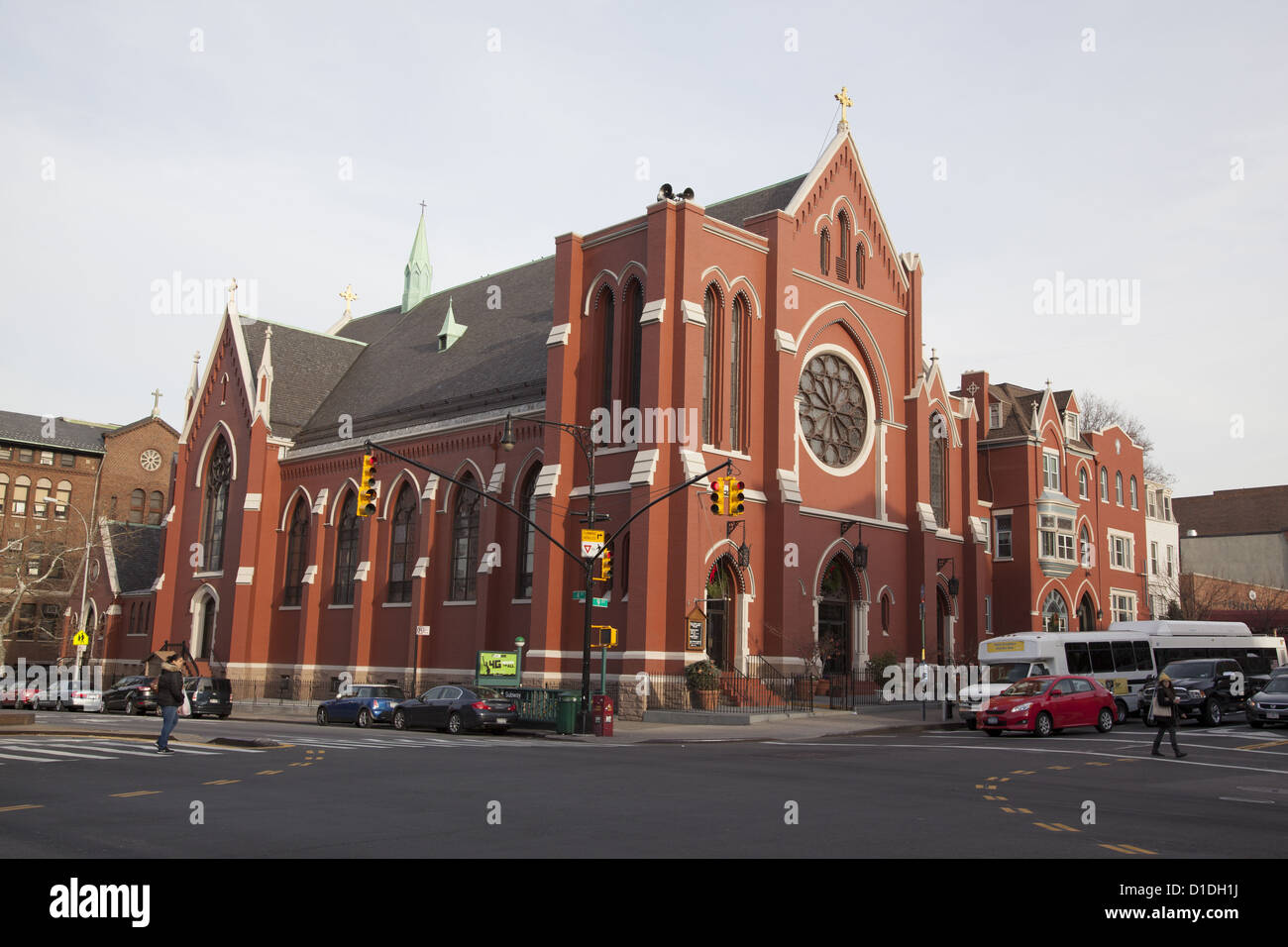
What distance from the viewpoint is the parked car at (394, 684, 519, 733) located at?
97.2 feet

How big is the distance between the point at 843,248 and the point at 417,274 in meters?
29.4

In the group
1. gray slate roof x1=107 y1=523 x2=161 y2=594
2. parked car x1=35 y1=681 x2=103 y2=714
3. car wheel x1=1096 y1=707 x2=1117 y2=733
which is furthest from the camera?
gray slate roof x1=107 y1=523 x2=161 y2=594

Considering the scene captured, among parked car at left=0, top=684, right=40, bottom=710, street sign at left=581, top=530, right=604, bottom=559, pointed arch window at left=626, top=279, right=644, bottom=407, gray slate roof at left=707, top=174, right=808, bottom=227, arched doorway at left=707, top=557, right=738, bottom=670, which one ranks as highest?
gray slate roof at left=707, top=174, right=808, bottom=227

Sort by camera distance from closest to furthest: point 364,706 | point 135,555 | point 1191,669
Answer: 1. point 1191,669
2. point 364,706
3. point 135,555

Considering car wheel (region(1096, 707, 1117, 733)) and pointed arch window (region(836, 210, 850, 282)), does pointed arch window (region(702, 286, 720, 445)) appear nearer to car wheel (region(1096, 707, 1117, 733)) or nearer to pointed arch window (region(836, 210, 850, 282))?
pointed arch window (region(836, 210, 850, 282))

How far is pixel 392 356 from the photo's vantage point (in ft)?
180

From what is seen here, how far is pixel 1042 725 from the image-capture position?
27844 millimetres

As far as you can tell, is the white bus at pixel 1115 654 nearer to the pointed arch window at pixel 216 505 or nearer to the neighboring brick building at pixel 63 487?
the pointed arch window at pixel 216 505

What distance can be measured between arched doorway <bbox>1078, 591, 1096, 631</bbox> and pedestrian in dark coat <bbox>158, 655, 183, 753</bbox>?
4541 cm

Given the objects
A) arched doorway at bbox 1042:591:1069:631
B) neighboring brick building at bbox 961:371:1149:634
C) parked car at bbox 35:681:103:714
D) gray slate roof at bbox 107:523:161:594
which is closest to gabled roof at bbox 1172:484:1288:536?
neighboring brick building at bbox 961:371:1149:634

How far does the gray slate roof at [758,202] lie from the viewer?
4166 cm

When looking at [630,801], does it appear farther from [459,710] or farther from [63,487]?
[63,487]

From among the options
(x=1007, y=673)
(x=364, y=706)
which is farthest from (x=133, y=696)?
(x=1007, y=673)

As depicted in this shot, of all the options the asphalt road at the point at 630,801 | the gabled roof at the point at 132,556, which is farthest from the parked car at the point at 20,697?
the asphalt road at the point at 630,801
